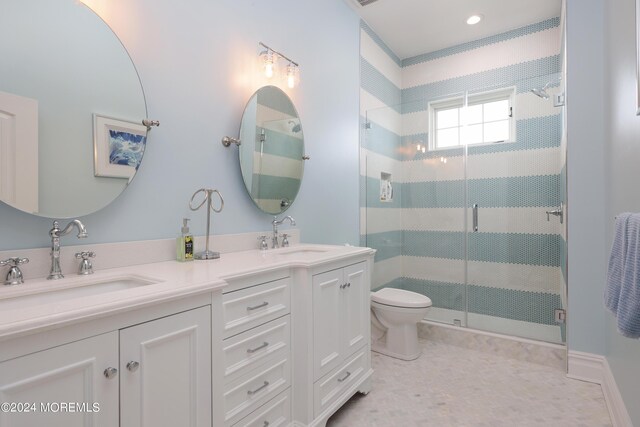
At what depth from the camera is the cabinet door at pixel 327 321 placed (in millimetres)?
1522

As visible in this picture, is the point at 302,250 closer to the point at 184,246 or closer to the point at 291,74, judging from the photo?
the point at 184,246

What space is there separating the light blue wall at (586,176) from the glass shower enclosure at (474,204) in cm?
40

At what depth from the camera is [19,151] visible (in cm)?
104

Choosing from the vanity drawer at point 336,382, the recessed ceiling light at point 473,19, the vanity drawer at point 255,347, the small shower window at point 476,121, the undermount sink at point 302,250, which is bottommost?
the vanity drawer at point 336,382

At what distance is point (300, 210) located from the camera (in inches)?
89.8

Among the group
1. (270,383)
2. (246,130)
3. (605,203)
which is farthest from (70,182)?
(605,203)

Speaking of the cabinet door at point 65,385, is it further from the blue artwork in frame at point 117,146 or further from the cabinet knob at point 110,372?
the blue artwork in frame at point 117,146

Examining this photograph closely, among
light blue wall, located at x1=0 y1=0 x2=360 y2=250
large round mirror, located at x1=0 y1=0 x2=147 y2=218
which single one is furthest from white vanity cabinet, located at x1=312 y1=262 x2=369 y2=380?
large round mirror, located at x1=0 y1=0 x2=147 y2=218

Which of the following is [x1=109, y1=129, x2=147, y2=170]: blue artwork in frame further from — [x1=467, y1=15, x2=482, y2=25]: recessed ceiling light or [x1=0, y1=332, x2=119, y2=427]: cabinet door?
[x1=467, y1=15, x2=482, y2=25]: recessed ceiling light

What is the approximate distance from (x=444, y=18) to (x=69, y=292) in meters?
3.41

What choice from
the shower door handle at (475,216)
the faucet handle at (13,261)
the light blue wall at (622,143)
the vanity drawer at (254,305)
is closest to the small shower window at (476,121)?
the shower door handle at (475,216)

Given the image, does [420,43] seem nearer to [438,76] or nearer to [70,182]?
[438,76]

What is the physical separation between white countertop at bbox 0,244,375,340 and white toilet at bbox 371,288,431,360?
0.99 m

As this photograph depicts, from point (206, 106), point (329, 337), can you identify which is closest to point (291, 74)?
point (206, 106)
